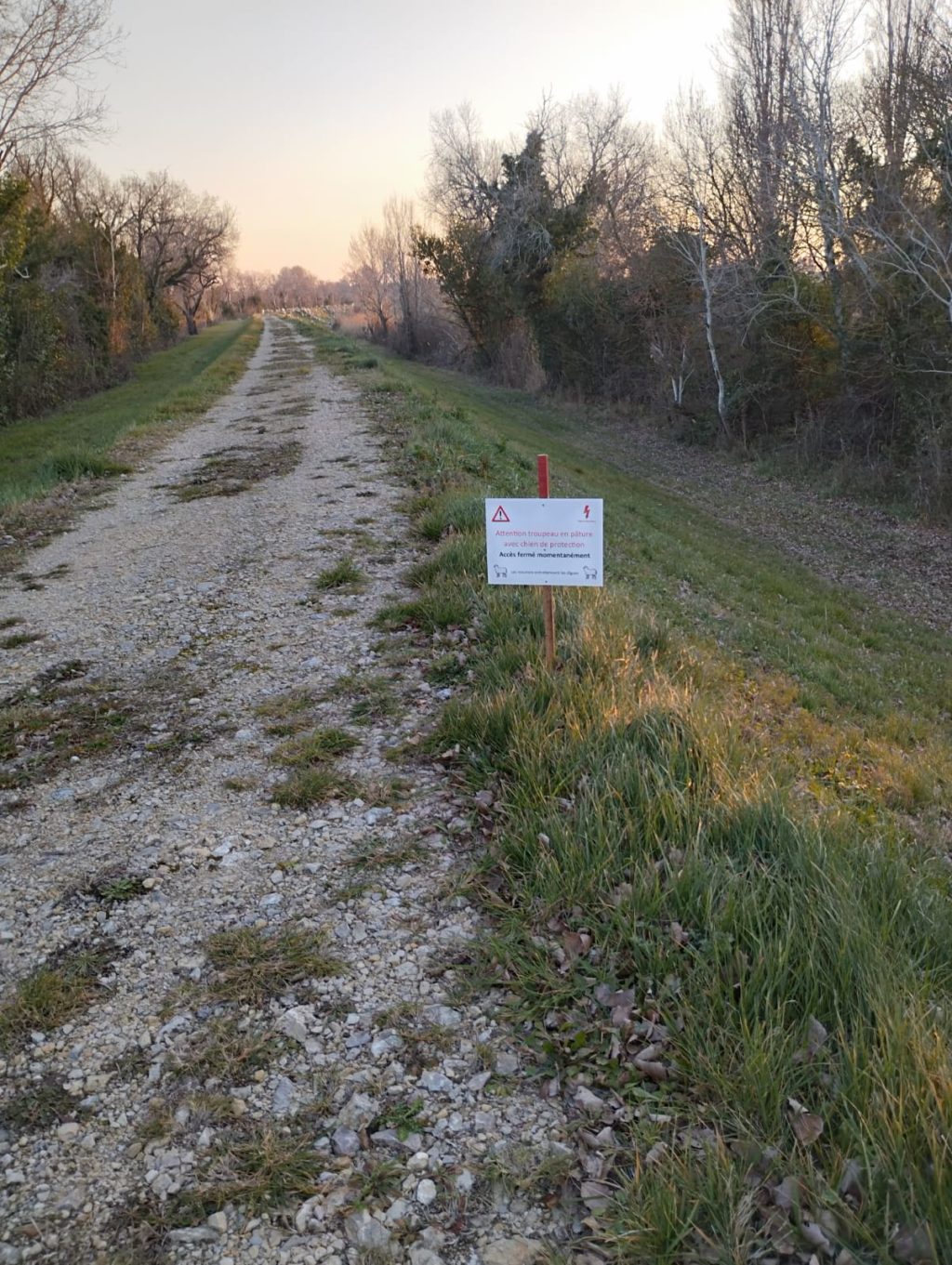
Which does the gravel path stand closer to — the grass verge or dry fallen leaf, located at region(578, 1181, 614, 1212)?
dry fallen leaf, located at region(578, 1181, 614, 1212)

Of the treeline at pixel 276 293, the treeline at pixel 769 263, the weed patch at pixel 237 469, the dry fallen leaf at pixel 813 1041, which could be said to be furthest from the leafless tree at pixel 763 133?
the treeline at pixel 276 293

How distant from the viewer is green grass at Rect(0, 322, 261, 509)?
499 inches

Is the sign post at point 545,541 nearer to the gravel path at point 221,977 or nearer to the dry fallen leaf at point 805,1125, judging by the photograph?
the gravel path at point 221,977

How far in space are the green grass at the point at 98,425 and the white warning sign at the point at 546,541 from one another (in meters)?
8.99

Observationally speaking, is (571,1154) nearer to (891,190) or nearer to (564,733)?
(564,733)

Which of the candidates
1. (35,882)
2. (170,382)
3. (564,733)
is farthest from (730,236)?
(35,882)

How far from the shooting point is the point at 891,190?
57.1ft

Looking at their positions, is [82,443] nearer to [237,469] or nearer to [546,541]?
[237,469]

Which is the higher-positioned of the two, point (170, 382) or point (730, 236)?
point (730, 236)

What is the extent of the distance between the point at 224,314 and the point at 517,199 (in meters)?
72.0

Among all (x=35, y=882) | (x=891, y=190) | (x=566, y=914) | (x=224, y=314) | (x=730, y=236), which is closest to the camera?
(x=566, y=914)

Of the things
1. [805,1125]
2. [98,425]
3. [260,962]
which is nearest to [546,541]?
[260,962]

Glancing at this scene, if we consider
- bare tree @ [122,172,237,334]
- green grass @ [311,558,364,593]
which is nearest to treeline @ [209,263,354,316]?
bare tree @ [122,172,237,334]

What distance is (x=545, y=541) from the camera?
172 inches
